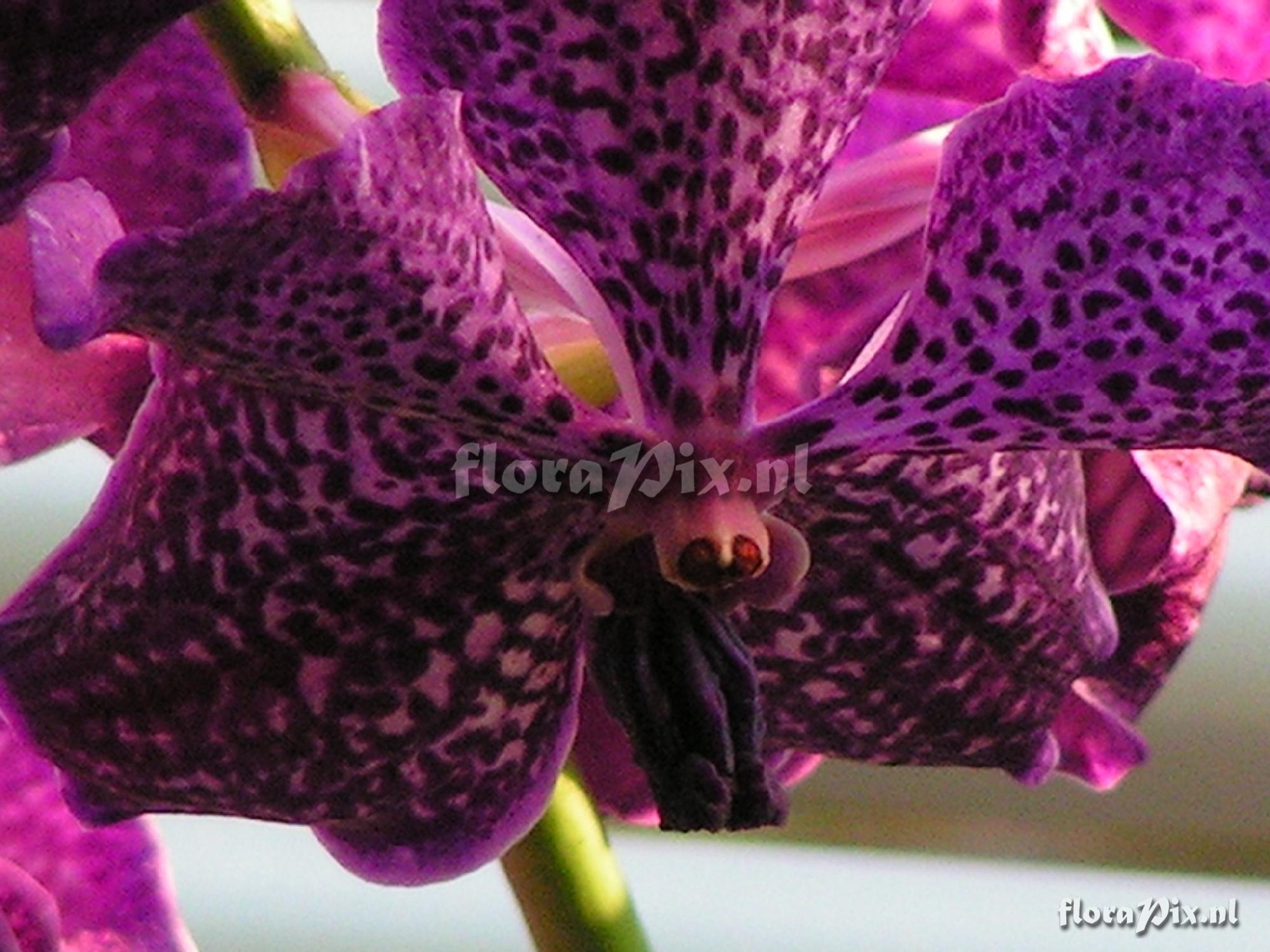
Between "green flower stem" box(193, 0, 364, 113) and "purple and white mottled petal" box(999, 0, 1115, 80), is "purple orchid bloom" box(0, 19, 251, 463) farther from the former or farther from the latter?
"purple and white mottled petal" box(999, 0, 1115, 80)

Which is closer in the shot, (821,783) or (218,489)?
(218,489)

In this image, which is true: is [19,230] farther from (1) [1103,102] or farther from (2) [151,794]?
(1) [1103,102]

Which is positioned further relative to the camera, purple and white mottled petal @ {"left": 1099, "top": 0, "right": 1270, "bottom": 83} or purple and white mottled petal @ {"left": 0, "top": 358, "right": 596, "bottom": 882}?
purple and white mottled petal @ {"left": 1099, "top": 0, "right": 1270, "bottom": 83}

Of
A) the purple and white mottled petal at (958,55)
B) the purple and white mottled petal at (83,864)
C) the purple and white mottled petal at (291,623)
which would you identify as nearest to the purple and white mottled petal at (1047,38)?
the purple and white mottled petal at (958,55)

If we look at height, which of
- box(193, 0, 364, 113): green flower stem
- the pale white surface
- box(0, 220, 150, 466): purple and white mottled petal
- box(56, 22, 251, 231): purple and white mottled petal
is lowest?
the pale white surface

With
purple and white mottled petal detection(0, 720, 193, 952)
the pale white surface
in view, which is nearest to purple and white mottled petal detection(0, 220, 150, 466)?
purple and white mottled petal detection(0, 720, 193, 952)

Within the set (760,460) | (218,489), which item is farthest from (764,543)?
(218,489)

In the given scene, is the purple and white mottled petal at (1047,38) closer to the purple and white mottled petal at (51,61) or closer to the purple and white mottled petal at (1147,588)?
the purple and white mottled petal at (1147,588)
